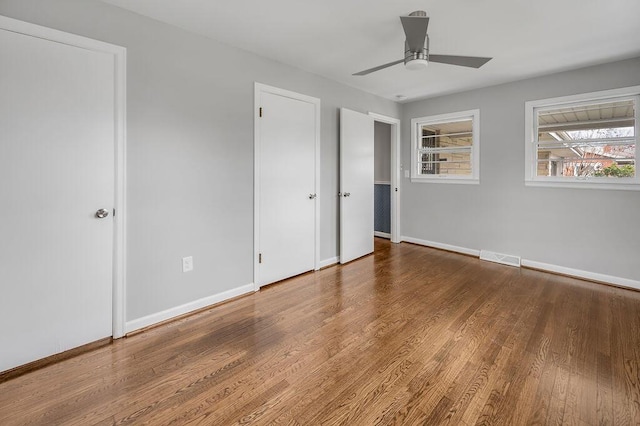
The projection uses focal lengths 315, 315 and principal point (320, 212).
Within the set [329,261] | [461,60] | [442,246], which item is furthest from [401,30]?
[442,246]

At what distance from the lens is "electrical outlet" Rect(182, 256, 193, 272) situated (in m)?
2.66

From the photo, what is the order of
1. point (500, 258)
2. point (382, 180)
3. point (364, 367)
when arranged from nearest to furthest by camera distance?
point (364, 367) → point (500, 258) → point (382, 180)

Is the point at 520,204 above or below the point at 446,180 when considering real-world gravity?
below

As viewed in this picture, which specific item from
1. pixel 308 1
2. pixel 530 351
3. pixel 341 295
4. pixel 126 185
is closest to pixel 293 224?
pixel 341 295

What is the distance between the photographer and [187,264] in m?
2.68

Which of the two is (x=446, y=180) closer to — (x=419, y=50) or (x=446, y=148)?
(x=446, y=148)

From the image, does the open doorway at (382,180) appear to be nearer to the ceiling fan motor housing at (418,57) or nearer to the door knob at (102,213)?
the ceiling fan motor housing at (418,57)

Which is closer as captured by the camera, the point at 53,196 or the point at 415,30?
the point at 53,196

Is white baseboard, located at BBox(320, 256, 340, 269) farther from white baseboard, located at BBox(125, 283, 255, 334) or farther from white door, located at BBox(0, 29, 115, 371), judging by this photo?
white door, located at BBox(0, 29, 115, 371)

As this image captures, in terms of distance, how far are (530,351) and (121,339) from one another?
113 inches

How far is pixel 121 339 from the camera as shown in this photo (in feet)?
7.49

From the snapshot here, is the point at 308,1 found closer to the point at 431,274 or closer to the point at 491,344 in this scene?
the point at 491,344

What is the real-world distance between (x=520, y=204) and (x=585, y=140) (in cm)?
97

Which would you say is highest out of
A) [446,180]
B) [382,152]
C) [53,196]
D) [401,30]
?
[401,30]
